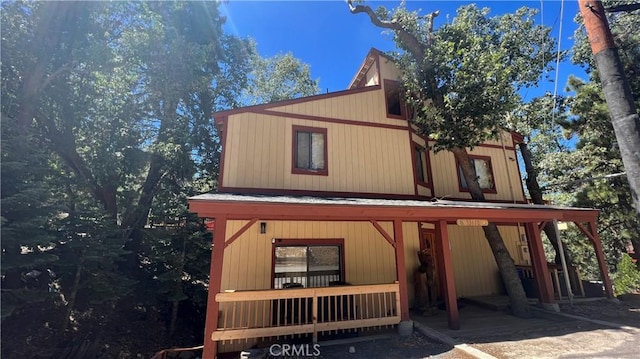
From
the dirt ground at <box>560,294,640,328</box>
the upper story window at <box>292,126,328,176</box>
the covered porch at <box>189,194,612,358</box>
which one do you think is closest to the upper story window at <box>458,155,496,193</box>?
the covered porch at <box>189,194,612,358</box>

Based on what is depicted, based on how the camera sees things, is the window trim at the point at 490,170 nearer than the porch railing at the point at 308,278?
No

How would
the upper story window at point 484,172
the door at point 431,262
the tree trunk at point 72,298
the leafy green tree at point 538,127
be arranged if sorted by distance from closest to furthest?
the door at point 431,262 < the tree trunk at point 72,298 < the upper story window at point 484,172 < the leafy green tree at point 538,127

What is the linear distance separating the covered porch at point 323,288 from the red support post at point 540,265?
0.9 inches

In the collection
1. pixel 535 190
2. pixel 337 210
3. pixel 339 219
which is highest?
pixel 535 190

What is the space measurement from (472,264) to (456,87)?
20.3ft

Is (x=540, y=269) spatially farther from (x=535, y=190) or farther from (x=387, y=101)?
(x=387, y=101)

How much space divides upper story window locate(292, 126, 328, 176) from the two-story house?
0.03 metres

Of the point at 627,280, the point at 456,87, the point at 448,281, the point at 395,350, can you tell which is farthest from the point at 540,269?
the point at 456,87

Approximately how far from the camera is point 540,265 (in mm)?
8414

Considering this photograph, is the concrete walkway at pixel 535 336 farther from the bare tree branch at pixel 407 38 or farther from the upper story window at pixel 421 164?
the bare tree branch at pixel 407 38

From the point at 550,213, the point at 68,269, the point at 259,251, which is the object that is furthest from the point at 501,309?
the point at 68,269

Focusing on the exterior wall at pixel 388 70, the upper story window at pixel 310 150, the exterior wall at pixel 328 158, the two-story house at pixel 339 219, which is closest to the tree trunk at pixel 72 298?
the two-story house at pixel 339 219

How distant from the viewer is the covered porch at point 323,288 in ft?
18.1

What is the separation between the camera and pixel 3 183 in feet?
26.4
